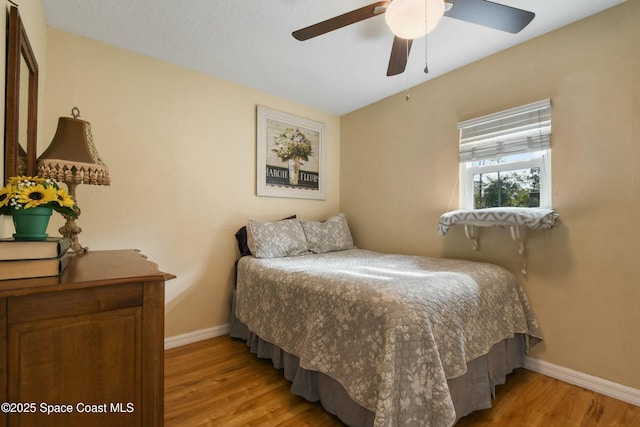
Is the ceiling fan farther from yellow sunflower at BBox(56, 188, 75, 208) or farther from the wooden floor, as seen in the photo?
the wooden floor

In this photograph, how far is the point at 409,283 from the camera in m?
1.52

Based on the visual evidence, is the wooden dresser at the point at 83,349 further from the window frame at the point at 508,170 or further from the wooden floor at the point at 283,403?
the window frame at the point at 508,170

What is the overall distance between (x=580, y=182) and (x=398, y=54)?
4.80 ft

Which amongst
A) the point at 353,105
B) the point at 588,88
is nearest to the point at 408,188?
the point at 353,105

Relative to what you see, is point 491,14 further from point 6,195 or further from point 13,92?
point 13,92

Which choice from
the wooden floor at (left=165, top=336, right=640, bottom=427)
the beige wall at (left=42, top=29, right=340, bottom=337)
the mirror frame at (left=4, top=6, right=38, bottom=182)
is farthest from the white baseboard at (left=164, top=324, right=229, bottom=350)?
the mirror frame at (left=4, top=6, right=38, bottom=182)

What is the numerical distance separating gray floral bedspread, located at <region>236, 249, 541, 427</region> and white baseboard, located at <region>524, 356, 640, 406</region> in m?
0.18

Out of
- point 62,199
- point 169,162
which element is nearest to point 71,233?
point 62,199

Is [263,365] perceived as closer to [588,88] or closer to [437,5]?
[437,5]

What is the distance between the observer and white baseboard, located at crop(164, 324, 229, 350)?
2.38m

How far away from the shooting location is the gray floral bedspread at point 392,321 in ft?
3.94

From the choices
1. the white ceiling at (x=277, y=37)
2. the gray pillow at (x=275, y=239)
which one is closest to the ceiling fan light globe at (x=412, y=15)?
the white ceiling at (x=277, y=37)

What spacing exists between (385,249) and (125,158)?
2.50 metres

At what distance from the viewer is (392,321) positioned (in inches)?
49.2
